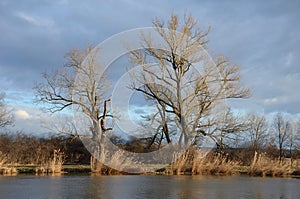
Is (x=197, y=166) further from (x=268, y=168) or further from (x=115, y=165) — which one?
(x=115, y=165)

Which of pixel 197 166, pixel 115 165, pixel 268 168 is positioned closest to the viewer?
pixel 115 165

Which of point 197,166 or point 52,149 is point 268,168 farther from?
point 52,149

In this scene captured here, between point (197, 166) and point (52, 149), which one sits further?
point (52, 149)

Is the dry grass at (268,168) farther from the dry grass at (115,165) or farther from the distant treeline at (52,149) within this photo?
the dry grass at (115,165)

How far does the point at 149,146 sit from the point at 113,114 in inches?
143

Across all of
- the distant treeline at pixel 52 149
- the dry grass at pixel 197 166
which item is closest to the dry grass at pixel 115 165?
the dry grass at pixel 197 166

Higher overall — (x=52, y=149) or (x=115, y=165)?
(x=52, y=149)

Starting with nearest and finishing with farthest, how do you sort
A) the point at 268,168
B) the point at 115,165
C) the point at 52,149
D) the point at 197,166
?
the point at 115,165 → the point at 197,166 → the point at 268,168 → the point at 52,149

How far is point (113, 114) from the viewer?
2922cm

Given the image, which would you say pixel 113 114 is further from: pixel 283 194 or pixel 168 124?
pixel 283 194

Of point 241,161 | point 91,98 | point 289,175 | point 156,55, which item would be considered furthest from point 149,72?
point 289,175

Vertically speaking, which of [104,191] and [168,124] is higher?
[168,124]

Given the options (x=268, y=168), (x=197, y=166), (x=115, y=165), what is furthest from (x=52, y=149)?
(x=268, y=168)

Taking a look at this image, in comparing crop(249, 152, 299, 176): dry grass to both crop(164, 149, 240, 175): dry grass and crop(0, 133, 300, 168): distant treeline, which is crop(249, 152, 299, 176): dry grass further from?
crop(0, 133, 300, 168): distant treeline
